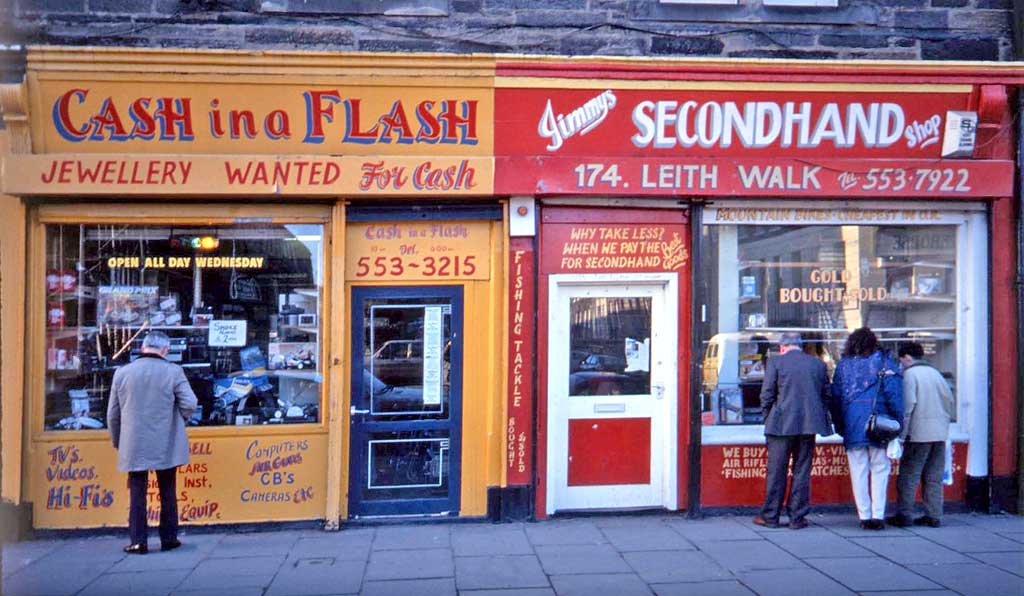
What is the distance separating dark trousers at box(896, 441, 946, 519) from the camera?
7418mm

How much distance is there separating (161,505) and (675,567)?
406cm

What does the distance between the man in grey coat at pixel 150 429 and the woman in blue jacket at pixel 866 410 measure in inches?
218

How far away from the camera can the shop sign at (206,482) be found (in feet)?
23.6

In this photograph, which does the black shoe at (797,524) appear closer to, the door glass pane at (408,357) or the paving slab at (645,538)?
the paving slab at (645,538)

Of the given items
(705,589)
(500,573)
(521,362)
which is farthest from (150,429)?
(705,589)

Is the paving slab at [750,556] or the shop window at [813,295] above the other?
the shop window at [813,295]

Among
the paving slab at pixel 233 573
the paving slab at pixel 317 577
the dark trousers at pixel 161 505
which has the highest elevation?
the dark trousers at pixel 161 505

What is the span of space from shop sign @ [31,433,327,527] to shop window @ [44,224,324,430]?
0.81 feet

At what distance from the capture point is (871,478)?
733cm

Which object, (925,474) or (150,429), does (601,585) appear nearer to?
(925,474)

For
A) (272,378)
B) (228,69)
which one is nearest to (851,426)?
(272,378)

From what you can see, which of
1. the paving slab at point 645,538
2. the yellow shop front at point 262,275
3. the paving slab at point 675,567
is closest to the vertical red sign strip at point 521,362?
the yellow shop front at point 262,275

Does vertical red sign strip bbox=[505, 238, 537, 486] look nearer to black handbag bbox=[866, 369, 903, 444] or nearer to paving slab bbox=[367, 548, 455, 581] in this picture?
paving slab bbox=[367, 548, 455, 581]

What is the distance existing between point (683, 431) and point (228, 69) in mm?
5202
